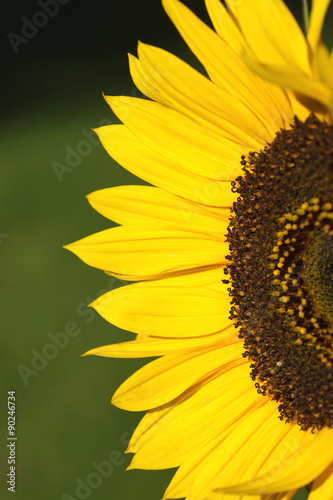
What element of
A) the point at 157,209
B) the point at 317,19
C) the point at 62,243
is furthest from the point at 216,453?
the point at 62,243

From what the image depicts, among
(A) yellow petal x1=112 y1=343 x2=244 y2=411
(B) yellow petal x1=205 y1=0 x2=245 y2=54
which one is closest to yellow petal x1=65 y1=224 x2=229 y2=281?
(A) yellow petal x1=112 y1=343 x2=244 y2=411

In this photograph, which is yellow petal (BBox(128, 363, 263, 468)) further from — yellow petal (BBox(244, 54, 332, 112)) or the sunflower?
yellow petal (BBox(244, 54, 332, 112))

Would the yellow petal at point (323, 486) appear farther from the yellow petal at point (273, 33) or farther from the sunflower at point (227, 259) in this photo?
the yellow petal at point (273, 33)

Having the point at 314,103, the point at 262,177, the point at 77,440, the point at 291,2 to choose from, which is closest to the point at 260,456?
the point at 262,177

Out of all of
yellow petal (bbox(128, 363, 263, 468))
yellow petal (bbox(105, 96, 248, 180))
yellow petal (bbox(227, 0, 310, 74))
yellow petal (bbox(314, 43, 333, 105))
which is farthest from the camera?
yellow petal (bbox(128, 363, 263, 468))

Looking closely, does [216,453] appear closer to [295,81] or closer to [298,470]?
[298,470]

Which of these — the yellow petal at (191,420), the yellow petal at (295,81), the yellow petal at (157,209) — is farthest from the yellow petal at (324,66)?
the yellow petal at (191,420)

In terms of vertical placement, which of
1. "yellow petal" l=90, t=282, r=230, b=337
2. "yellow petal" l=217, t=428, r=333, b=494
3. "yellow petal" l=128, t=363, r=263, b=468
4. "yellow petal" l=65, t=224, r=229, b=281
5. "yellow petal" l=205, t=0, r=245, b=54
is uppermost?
"yellow petal" l=205, t=0, r=245, b=54
